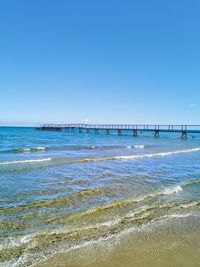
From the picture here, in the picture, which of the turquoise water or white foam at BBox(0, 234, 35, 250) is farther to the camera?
the turquoise water

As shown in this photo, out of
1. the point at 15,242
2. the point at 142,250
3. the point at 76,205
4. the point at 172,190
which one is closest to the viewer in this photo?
the point at 142,250

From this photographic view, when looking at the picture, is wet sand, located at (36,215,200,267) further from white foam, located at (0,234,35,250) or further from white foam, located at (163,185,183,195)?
white foam, located at (163,185,183,195)

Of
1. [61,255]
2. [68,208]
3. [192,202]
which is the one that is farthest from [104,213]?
[192,202]

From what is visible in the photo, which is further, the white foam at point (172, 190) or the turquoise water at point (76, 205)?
the white foam at point (172, 190)

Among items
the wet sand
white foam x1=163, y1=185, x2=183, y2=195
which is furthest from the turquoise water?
the wet sand

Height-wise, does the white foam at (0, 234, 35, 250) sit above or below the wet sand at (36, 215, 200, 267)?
above

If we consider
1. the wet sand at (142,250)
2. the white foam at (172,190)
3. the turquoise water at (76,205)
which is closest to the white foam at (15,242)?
the turquoise water at (76,205)

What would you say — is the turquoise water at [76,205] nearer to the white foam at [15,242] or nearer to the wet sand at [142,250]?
the white foam at [15,242]

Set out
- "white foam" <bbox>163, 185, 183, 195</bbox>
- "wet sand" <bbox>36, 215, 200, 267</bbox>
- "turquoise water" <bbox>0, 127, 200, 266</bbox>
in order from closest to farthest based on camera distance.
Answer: "wet sand" <bbox>36, 215, 200, 267</bbox> → "turquoise water" <bbox>0, 127, 200, 266</bbox> → "white foam" <bbox>163, 185, 183, 195</bbox>

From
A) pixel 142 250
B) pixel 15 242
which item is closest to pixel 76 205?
pixel 15 242

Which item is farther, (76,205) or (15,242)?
(76,205)

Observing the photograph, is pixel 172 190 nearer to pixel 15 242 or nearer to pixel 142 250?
pixel 142 250

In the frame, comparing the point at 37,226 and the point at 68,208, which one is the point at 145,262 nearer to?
the point at 37,226

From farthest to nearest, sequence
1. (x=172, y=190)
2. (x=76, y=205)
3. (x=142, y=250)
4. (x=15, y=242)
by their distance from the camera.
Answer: (x=172, y=190), (x=76, y=205), (x=15, y=242), (x=142, y=250)
